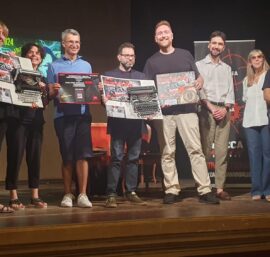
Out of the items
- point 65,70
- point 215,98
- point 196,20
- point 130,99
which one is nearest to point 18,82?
point 65,70

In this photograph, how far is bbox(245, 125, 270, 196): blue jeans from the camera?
4.27m

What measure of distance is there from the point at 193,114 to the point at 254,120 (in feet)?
2.18

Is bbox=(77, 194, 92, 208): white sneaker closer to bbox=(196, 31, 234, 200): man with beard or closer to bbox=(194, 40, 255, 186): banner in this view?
bbox=(196, 31, 234, 200): man with beard

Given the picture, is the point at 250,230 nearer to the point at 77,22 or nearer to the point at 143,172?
the point at 143,172

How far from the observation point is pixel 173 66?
3.91 metres

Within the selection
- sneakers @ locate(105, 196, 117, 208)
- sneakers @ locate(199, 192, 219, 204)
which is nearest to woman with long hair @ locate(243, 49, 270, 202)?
sneakers @ locate(199, 192, 219, 204)

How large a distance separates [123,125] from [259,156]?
1319 mm

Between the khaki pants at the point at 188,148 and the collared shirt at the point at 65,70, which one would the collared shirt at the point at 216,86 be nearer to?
the khaki pants at the point at 188,148

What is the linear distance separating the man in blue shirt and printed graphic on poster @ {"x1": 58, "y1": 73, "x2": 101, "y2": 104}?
85 millimetres

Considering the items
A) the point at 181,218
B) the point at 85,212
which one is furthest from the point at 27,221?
the point at 181,218

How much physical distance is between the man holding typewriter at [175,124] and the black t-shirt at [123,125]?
7.8 inches

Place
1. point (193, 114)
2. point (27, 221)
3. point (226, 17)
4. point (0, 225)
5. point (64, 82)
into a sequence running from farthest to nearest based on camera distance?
point (226, 17)
point (193, 114)
point (64, 82)
point (27, 221)
point (0, 225)

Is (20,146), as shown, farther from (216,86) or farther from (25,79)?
(216,86)

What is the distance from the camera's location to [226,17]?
20.9ft
